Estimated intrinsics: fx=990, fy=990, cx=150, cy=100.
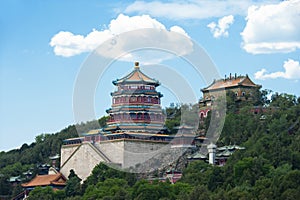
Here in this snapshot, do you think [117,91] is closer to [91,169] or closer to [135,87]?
[135,87]

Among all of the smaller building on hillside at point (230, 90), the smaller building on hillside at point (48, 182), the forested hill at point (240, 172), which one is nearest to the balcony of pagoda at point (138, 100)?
the forested hill at point (240, 172)

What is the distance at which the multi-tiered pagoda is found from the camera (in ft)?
236

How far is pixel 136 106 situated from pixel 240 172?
17.8 meters

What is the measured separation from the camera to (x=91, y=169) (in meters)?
70.2

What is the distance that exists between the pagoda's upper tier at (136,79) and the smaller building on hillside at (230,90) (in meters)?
5.95

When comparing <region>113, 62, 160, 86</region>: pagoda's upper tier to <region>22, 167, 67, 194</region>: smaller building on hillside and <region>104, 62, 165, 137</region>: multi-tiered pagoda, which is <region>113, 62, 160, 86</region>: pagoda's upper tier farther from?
<region>22, 167, 67, 194</region>: smaller building on hillside

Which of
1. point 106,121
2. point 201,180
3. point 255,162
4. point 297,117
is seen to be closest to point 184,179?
point 201,180

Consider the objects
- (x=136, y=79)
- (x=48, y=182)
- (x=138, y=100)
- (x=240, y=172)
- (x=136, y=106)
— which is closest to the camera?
(x=240, y=172)

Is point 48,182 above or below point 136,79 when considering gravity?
below

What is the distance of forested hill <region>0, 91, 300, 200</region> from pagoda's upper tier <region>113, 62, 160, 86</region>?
3.54 meters

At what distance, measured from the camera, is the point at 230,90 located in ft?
261

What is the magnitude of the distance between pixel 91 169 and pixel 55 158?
325 inches

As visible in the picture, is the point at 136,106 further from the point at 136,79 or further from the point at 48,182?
the point at 48,182

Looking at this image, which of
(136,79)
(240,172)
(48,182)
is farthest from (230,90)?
(240,172)
